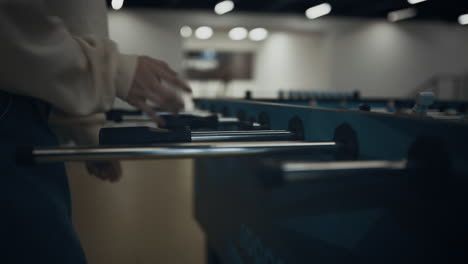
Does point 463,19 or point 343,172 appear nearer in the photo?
point 343,172

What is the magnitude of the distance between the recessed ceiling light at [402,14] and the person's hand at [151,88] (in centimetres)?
933

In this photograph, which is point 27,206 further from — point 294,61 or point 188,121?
point 294,61

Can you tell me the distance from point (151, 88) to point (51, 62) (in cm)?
19

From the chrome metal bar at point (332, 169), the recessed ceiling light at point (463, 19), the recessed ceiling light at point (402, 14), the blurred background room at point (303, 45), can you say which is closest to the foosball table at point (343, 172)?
the chrome metal bar at point (332, 169)

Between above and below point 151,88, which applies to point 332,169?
below

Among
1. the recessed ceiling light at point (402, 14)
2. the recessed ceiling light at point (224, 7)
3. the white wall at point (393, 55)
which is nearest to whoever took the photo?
the recessed ceiling light at point (224, 7)

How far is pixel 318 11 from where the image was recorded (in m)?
8.15

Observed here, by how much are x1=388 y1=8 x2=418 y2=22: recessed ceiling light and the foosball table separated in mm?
A: 8955

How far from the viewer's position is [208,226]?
82.7 inches

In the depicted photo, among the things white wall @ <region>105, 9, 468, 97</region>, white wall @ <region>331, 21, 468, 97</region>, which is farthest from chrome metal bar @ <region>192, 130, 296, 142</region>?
A: white wall @ <region>331, 21, 468, 97</region>

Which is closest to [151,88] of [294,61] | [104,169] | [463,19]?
[104,169]

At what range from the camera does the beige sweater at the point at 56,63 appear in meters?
0.63

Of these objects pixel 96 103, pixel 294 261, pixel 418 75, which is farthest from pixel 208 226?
pixel 418 75

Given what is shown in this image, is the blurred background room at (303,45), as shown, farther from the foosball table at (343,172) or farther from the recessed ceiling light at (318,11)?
the foosball table at (343,172)
